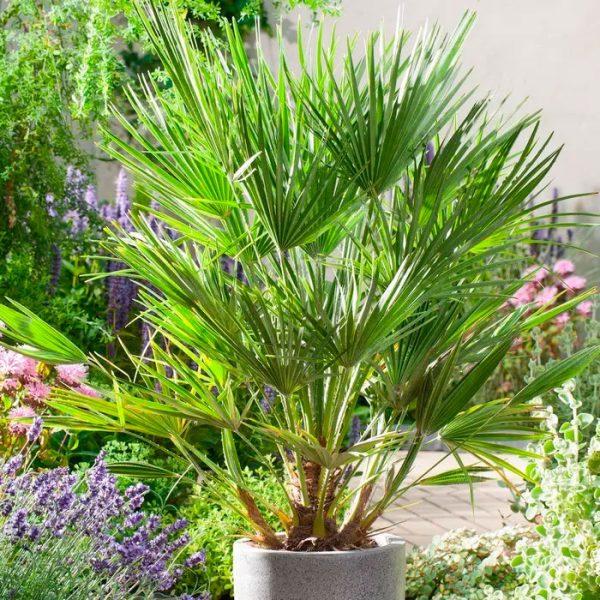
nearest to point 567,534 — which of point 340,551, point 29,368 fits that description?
point 340,551

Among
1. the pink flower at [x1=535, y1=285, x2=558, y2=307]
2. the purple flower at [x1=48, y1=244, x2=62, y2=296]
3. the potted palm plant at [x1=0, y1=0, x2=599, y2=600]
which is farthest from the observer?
the pink flower at [x1=535, y1=285, x2=558, y2=307]

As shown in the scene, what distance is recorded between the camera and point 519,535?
3244 millimetres

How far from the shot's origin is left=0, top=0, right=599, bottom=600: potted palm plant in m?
2.21

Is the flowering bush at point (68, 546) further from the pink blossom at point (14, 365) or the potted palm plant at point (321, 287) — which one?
the pink blossom at point (14, 365)

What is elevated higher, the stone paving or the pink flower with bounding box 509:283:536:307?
the pink flower with bounding box 509:283:536:307

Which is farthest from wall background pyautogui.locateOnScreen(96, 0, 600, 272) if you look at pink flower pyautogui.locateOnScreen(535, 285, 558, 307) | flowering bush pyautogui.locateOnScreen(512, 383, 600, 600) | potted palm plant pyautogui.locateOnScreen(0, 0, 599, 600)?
potted palm plant pyautogui.locateOnScreen(0, 0, 599, 600)

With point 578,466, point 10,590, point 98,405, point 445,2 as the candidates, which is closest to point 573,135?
point 445,2

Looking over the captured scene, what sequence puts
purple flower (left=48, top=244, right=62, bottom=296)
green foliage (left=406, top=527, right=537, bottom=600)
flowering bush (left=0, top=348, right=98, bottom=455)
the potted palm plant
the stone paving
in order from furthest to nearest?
purple flower (left=48, top=244, right=62, bottom=296)
the stone paving
flowering bush (left=0, top=348, right=98, bottom=455)
green foliage (left=406, top=527, right=537, bottom=600)
the potted palm plant

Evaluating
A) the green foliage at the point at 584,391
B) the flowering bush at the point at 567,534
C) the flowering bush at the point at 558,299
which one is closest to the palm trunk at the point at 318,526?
the flowering bush at the point at 567,534

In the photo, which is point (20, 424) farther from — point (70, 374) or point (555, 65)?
point (555, 65)

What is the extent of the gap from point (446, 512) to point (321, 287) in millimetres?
2665

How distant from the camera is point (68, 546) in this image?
2.07m

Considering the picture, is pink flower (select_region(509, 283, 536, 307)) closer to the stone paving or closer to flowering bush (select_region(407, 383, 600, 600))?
the stone paving

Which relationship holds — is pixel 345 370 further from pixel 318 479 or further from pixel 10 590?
pixel 10 590
